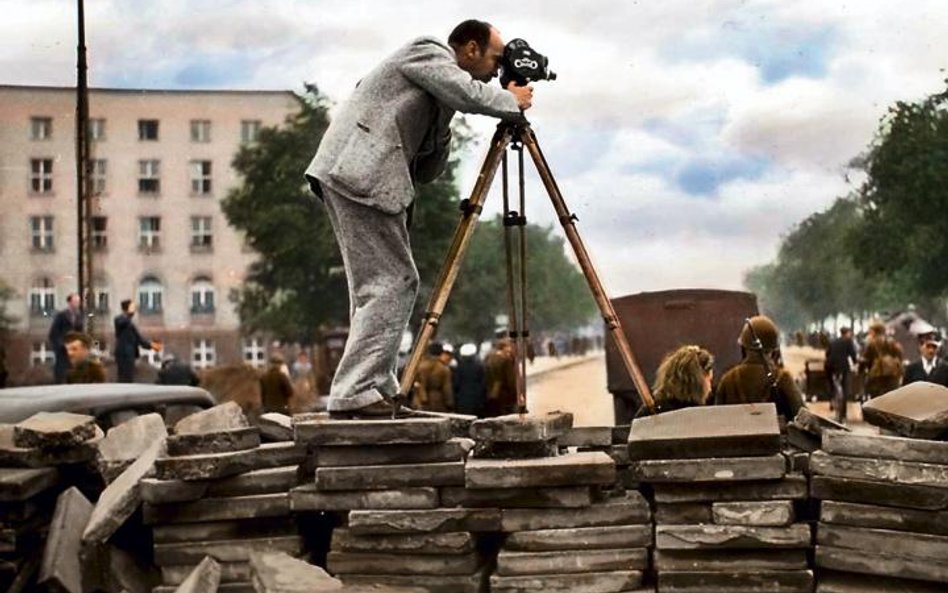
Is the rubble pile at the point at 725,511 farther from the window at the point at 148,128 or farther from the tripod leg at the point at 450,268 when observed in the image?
the window at the point at 148,128

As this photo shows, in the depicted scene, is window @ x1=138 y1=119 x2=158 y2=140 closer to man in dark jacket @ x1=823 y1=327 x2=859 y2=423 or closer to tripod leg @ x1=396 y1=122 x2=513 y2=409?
man in dark jacket @ x1=823 y1=327 x2=859 y2=423

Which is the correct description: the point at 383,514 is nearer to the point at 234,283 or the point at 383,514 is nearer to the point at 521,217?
the point at 521,217

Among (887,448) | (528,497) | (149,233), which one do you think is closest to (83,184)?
(528,497)

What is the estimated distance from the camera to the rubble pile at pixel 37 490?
17.7 ft

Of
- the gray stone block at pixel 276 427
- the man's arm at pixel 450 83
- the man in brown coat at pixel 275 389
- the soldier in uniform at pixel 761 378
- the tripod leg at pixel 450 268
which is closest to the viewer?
the man's arm at pixel 450 83

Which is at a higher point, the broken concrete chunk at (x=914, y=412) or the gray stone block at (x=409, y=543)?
the broken concrete chunk at (x=914, y=412)

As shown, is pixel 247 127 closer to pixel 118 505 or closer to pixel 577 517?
pixel 118 505

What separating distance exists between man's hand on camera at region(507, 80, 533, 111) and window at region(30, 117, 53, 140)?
149ft

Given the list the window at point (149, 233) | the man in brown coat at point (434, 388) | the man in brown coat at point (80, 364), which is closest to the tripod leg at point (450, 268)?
the man in brown coat at point (80, 364)

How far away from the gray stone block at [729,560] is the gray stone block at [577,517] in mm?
167

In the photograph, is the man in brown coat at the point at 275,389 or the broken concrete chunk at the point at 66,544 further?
the man in brown coat at the point at 275,389

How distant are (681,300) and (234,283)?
127 feet

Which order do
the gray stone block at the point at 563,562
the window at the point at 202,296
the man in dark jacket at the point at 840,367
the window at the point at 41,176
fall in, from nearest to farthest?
the gray stone block at the point at 563,562 → the man in dark jacket at the point at 840,367 → the window at the point at 41,176 → the window at the point at 202,296

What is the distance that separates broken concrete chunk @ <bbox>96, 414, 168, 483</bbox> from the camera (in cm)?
565
